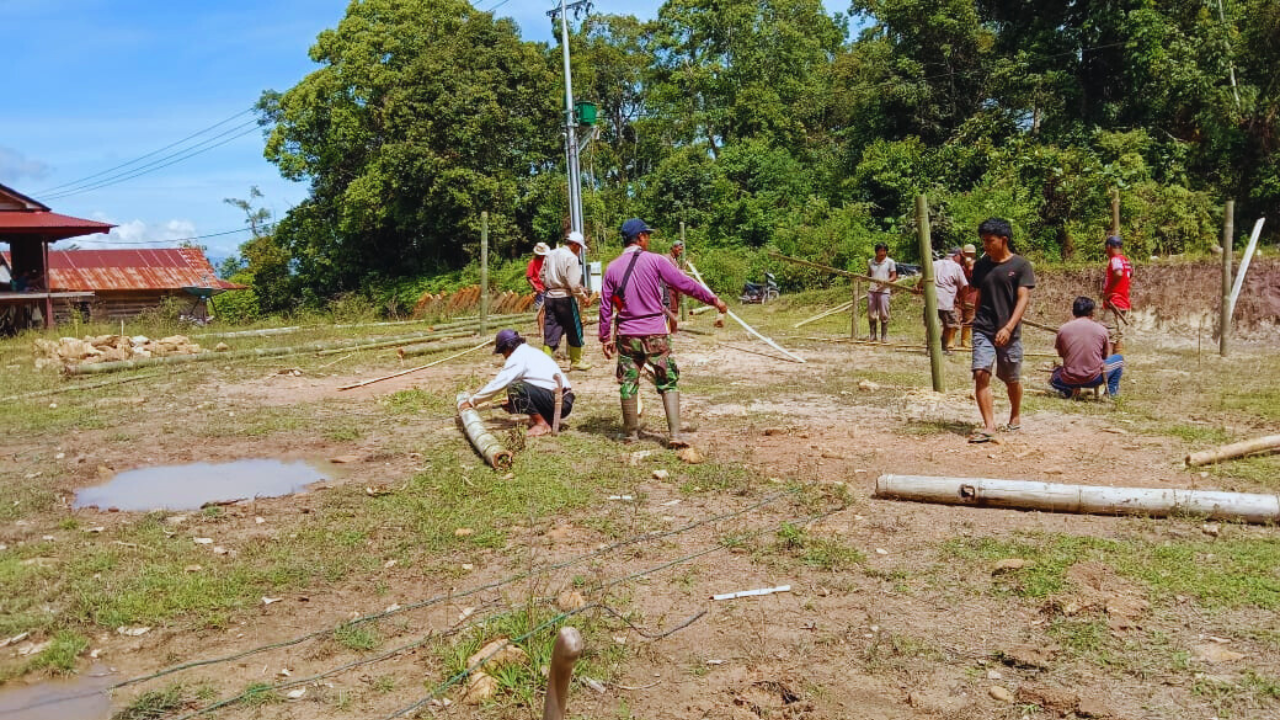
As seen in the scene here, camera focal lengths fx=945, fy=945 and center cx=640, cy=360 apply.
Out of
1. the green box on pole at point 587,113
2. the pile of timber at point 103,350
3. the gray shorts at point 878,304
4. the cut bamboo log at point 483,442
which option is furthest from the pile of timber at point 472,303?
the cut bamboo log at point 483,442

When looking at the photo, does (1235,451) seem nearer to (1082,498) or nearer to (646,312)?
(1082,498)

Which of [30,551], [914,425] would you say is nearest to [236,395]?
[30,551]

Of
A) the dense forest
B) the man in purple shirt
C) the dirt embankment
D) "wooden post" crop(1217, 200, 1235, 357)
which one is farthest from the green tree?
the man in purple shirt

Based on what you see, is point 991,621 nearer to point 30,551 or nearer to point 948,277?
point 30,551

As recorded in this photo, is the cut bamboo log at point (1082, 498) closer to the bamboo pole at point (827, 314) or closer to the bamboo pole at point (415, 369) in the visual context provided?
the bamboo pole at point (415, 369)

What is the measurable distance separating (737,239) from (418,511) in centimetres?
2594

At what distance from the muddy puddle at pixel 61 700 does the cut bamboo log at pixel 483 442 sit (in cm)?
338

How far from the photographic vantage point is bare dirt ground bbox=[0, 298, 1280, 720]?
3664 mm

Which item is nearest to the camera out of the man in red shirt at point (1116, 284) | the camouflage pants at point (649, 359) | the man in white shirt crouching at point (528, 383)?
the camouflage pants at point (649, 359)

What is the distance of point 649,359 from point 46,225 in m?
22.4

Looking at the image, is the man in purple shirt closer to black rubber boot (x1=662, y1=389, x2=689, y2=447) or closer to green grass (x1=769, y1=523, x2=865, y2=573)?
black rubber boot (x1=662, y1=389, x2=689, y2=447)

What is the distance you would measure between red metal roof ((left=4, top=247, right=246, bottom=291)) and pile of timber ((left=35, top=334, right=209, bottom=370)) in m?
25.1

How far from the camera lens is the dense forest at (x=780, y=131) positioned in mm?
23203

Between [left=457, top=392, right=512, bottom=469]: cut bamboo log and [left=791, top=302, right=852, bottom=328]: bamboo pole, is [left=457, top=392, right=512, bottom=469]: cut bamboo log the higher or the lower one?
the lower one
